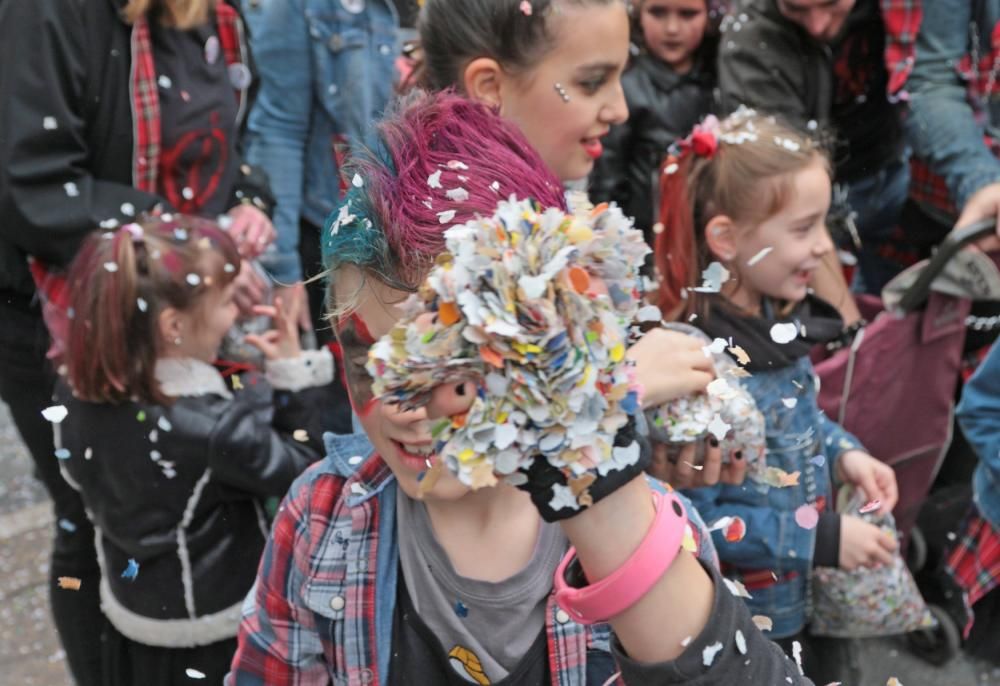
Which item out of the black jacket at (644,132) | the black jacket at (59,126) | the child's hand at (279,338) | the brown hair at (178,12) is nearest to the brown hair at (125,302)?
the black jacket at (59,126)

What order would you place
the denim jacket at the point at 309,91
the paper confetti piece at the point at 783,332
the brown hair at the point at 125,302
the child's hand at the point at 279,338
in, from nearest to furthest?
the paper confetti piece at the point at 783,332, the brown hair at the point at 125,302, the child's hand at the point at 279,338, the denim jacket at the point at 309,91

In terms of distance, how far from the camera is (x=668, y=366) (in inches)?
61.1

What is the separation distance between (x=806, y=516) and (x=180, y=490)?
1238mm

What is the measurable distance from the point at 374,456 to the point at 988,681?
7.75 feet

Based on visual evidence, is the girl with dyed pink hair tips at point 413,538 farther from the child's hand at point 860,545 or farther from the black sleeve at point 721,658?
the child's hand at point 860,545

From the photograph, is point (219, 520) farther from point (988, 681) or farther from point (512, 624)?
point (988, 681)

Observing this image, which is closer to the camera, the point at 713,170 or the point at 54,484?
the point at 713,170

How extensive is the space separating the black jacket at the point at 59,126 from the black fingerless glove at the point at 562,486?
177cm

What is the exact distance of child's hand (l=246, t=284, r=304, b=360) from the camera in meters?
2.62

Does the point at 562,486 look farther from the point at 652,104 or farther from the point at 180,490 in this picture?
the point at 652,104

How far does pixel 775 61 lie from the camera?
3.10 metres

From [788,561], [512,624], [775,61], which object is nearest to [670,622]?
[512,624]

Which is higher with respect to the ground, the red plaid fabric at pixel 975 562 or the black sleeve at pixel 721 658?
the black sleeve at pixel 721 658

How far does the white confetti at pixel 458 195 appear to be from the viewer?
116 cm
